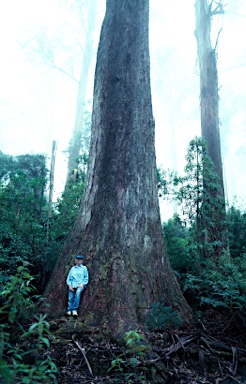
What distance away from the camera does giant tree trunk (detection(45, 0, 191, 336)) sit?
169 inches

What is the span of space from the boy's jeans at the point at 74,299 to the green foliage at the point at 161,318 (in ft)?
3.20

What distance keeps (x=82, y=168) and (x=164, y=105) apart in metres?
36.8

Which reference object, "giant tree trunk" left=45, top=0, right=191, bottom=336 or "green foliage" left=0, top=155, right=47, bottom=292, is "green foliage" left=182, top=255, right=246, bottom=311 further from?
"green foliage" left=0, top=155, right=47, bottom=292

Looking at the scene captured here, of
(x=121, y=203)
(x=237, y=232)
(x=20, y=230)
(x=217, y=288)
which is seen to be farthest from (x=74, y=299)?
(x=237, y=232)

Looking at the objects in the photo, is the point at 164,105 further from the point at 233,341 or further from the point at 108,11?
the point at 233,341

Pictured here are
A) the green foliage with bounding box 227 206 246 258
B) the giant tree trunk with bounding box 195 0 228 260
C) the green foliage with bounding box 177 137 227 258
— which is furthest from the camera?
the giant tree trunk with bounding box 195 0 228 260

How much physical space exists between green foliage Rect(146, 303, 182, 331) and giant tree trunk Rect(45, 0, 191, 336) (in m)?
0.11

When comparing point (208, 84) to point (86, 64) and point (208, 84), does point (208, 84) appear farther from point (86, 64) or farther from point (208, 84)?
point (86, 64)

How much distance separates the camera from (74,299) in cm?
435

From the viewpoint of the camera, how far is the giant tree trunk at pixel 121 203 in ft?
14.1

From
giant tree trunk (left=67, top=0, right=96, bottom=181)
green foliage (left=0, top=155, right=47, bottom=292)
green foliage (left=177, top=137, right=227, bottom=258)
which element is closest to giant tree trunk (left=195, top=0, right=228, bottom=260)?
green foliage (left=177, top=137, right=227, bottom=258)

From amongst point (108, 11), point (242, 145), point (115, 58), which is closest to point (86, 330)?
point (115, 58)

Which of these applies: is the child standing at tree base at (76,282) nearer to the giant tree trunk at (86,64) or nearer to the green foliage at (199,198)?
the green foliage at (199,198)

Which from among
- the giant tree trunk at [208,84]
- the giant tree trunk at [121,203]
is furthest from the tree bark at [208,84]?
the giant tree trunk at [121,203]
